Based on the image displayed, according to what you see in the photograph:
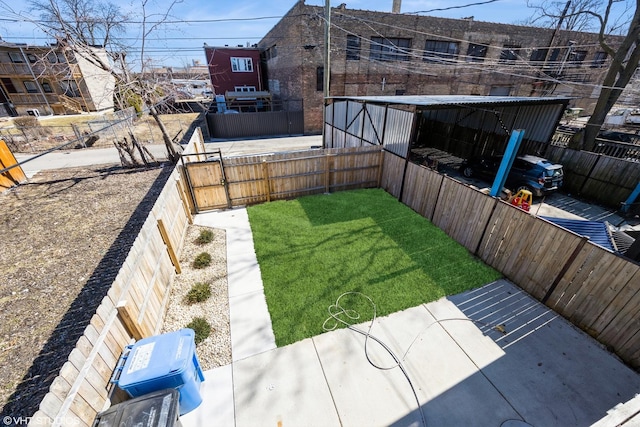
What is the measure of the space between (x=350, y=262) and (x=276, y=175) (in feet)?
16.7

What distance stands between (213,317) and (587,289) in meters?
7.72

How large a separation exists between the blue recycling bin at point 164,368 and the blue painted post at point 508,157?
10.2 meters

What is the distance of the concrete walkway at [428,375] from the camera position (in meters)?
3.95

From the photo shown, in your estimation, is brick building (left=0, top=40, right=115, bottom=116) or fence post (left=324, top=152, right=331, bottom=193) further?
brick building (left=0, top=40, right=115, bottom=116)

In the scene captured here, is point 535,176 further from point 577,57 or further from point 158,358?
point 577,57

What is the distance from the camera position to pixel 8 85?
1164 inches

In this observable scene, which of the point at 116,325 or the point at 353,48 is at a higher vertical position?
the point at 353,48

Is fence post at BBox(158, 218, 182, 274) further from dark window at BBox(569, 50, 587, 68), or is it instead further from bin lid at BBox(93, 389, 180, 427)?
dark window at BBox(569, 50, 587, 68)

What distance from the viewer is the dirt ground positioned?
15.6ft

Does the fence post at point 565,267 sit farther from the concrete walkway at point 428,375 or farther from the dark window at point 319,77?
the dark window at point 319,77

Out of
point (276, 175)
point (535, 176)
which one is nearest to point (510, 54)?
point (535, 176)

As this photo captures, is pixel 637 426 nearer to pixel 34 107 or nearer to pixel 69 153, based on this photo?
pixel 69 153

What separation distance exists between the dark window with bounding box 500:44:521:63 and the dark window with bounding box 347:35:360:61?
1688 centimetres

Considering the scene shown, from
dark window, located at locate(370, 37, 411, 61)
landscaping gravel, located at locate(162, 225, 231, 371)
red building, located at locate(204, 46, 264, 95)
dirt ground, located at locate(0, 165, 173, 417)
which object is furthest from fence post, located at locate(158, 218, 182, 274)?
red building, located at locate(204, 46, 264, 95)
